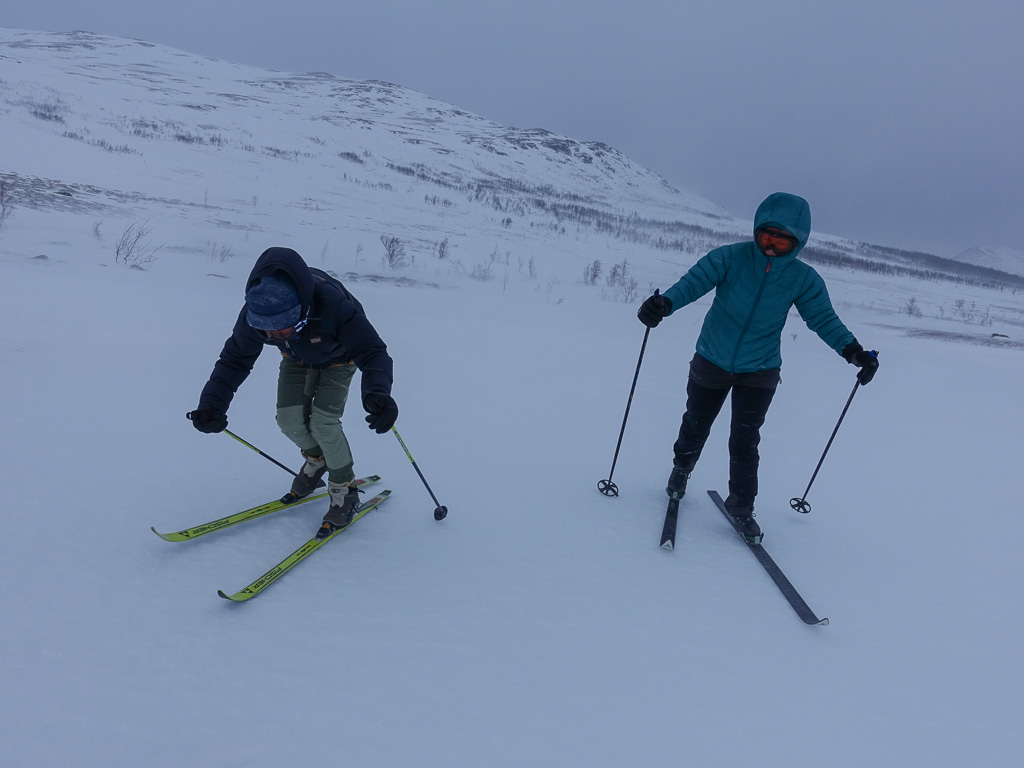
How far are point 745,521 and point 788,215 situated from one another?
69.6 inches

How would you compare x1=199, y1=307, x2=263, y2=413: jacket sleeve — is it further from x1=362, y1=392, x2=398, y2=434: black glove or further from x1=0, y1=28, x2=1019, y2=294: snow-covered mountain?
x1=0, y1=28, x2=1019, y2=294: snow-covered mountain

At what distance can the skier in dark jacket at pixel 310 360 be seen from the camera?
86.6 inches

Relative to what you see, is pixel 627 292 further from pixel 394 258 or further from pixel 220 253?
pixel 220 253

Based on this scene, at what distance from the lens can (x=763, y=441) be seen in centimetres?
473

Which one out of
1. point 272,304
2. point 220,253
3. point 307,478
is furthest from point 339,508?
point 220,253

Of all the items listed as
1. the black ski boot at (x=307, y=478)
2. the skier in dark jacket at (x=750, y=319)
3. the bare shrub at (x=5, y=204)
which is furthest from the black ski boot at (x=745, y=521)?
the bare shrub at (x=5, y=204)

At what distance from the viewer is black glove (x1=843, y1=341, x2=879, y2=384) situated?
285 centimetres

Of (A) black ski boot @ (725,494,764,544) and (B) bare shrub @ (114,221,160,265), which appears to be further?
(B) bare shrub @ (114,221,160,265)

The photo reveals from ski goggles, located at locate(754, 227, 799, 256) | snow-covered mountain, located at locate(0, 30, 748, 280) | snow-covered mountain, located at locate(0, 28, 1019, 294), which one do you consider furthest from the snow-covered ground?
snow-covered mountain, located at locate(0, 30, 748, 280)

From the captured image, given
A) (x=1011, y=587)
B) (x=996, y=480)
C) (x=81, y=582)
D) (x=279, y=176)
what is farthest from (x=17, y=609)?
(x=279, y=176)

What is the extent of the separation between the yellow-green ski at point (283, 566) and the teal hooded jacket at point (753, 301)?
87.8 inches

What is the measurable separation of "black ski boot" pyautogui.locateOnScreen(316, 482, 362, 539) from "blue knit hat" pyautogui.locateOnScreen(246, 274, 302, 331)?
98 cm

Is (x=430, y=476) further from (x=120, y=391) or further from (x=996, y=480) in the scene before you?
(x=996, y=480)

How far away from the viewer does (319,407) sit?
2574 mm
